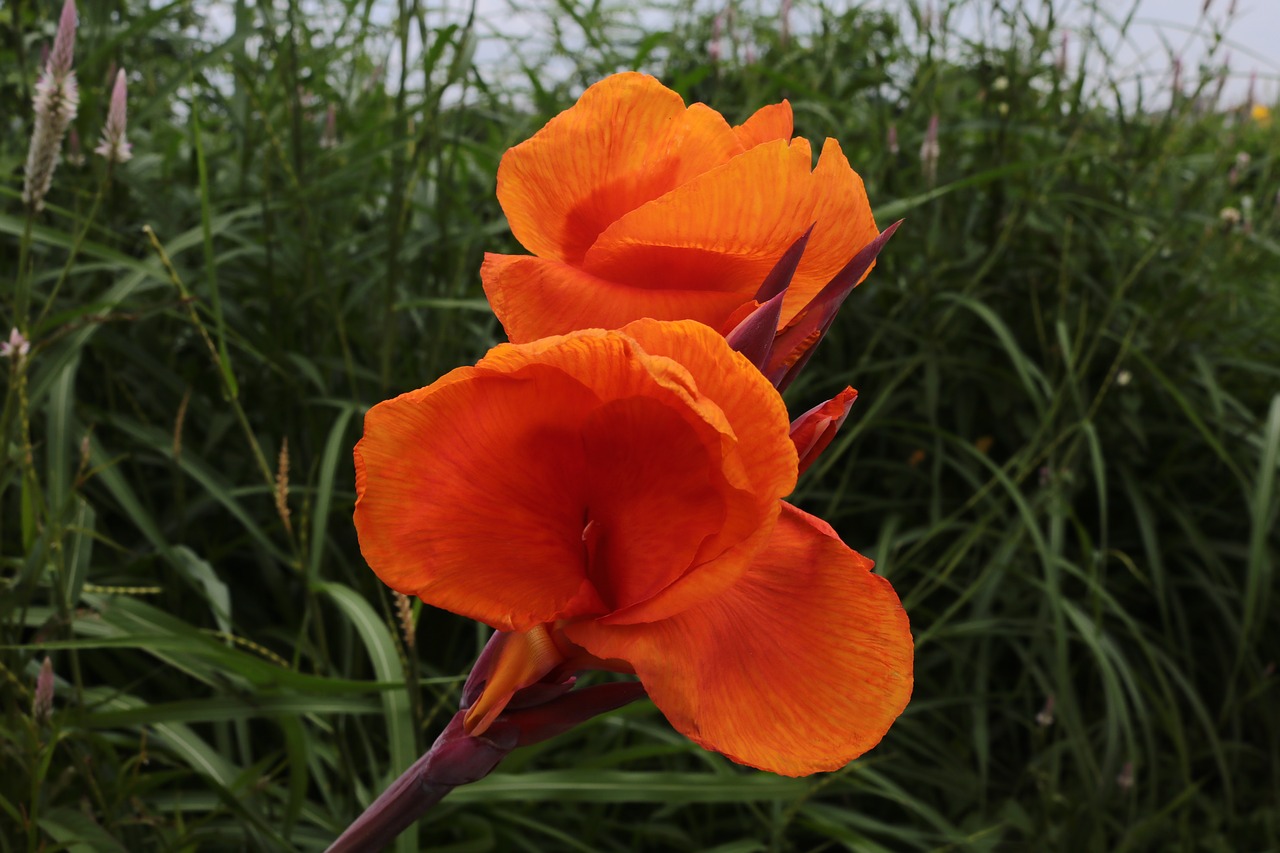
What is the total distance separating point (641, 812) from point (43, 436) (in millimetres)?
1055

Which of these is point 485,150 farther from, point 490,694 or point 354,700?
point 490,694

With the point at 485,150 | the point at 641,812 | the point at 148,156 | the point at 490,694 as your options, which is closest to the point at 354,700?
the point at 641,812

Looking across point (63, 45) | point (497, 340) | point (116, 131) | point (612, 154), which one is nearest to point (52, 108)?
point (63, 45)

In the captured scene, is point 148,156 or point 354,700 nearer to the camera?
point 354,700

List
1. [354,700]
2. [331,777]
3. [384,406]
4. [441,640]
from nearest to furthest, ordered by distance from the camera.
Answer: [384,406] → [354,700] → [331,777] → [441,640]

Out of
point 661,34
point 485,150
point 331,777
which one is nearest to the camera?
point 331,777

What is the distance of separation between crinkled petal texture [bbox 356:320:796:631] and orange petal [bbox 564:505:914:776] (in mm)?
19

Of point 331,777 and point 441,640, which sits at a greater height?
point 441,640

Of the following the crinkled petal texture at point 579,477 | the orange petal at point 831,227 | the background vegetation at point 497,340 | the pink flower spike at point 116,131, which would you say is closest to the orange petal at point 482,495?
the crinkled petal texture at point 579,477

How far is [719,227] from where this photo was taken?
1.39 feet

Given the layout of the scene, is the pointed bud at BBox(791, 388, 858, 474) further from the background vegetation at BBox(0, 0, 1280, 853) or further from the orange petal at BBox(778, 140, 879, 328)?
the background vegetation at BBox(0, 0, 1280, 853)

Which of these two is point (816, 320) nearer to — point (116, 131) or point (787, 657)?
point (787, 657)

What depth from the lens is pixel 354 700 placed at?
47.7 inches

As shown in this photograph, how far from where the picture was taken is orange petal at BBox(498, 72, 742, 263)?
1.51 feet
